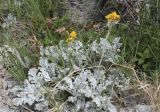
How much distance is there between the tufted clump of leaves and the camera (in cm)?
337

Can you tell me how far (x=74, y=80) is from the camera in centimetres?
344

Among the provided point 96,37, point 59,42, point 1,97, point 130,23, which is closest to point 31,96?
point 1,97

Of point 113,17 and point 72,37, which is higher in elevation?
point 113,17

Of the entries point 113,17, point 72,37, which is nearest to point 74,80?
point 72,37

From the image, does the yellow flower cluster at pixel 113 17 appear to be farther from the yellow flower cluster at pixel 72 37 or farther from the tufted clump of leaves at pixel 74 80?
the yellow flower cluster at pixel 72 37

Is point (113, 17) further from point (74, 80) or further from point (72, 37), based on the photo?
point (74, 80)

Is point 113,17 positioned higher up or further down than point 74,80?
higher up

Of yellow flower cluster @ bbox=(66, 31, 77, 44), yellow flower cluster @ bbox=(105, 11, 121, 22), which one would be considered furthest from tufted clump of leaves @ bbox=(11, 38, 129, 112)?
yellow flower cluster @ bbox=(105, 11, 121, 22)

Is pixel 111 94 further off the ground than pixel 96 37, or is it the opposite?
pixel 96 37

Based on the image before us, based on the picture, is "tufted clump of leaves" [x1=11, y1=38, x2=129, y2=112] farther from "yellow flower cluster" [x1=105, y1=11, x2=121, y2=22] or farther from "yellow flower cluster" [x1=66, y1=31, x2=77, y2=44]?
"yellow flower cluster" [x1=105, y1=11, x2=121, y2=22]

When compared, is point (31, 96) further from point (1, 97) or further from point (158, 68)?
point (158, 68)

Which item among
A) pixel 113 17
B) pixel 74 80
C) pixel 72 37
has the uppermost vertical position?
pixel 113 17

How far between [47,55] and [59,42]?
0.49 ft

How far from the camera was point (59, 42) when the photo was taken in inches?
146
